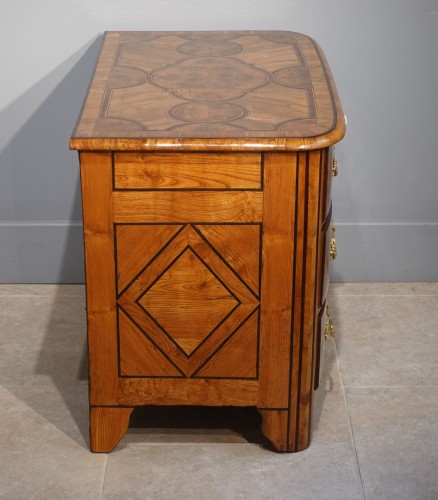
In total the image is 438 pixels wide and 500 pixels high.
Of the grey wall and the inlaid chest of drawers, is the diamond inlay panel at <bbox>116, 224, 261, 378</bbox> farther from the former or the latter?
the grey wall

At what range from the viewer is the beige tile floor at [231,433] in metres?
2.54

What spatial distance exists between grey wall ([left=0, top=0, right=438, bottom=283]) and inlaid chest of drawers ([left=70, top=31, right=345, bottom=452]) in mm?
557

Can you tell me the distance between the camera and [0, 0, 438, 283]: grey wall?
323 cm

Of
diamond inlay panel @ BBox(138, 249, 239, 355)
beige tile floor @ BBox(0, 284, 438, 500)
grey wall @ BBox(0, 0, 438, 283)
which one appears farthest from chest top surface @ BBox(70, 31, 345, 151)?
beige tile floor @ BBox(0, 284, 438, 500)

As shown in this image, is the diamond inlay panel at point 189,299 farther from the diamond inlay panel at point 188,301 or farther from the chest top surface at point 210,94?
the chest top surface at point 210,94

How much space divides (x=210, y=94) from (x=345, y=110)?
2.74 ft

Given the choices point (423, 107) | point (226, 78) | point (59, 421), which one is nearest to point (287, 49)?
point (226, 78)

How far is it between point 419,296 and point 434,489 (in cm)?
103

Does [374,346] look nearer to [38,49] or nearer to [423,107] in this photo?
[423,107]

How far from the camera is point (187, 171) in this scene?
236 cm

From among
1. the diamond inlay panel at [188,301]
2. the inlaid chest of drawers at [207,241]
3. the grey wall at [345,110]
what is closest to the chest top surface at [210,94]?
the inlaid chest of drawers at [207,241]

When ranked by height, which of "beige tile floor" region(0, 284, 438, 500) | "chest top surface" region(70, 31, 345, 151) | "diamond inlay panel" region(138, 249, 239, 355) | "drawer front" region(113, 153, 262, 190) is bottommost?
"beige tile floor" region(0, 284, 438, 500)

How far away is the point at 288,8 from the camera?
3.23 meters

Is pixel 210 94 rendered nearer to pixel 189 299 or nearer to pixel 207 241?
pixel 207 241
